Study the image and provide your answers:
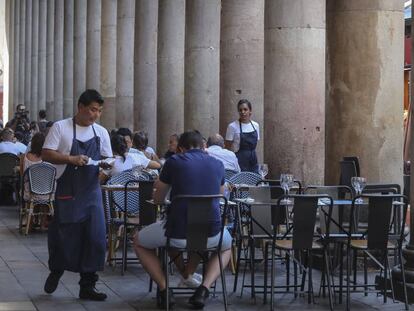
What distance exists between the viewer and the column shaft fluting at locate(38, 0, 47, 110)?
40.2 meters

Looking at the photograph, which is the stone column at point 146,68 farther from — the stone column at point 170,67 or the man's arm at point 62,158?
the man's arm at point 62,158

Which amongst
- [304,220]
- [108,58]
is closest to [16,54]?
[108,58]

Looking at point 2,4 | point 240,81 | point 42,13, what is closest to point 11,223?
point 240,81

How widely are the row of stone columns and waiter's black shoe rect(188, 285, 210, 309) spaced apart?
3.16m

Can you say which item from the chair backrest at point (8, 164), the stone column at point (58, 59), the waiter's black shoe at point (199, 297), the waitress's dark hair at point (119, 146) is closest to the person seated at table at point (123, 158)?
the waitress's dark hair at point (119, 146)

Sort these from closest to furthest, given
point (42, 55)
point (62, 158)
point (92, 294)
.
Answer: point (62, 158) < point (92, 294) < point (42, 55)

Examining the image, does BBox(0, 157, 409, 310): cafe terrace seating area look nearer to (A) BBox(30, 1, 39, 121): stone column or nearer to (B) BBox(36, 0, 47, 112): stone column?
(B) BBox(36, 0, 47, 112): stone column

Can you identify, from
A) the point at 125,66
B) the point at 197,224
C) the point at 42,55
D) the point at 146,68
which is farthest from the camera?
the point at 42,55

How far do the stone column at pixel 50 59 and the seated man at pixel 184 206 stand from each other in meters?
29.0

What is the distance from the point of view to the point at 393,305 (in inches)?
346

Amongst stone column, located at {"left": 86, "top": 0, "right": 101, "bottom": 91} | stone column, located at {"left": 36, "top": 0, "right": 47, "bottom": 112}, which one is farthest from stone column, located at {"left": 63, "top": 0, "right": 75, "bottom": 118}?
stone column, located at {"left": 86, "top": 0, "right": 101, "bottom": 91}

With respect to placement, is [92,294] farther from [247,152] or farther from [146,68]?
[146,68]

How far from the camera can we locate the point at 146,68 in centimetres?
2142

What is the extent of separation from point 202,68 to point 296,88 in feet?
15.1
